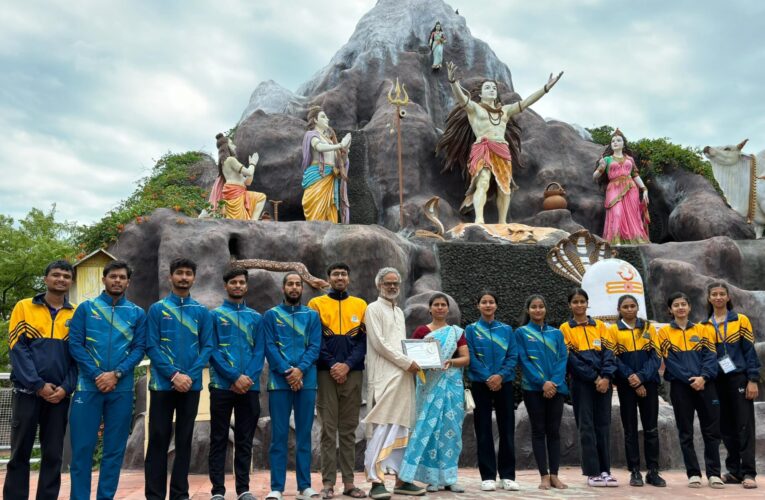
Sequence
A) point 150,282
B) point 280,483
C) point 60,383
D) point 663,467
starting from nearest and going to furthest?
1. point 60,383
2. point 280,483
3. point 663,467
4. point 150,282

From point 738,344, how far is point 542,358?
1.67 meters

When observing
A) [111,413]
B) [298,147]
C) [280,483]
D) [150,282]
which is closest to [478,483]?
[280,483]

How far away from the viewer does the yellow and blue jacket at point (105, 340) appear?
4.46 metres

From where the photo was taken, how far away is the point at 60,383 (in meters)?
4.45

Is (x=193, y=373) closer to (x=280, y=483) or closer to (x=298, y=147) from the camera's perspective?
(x=280, y=483)

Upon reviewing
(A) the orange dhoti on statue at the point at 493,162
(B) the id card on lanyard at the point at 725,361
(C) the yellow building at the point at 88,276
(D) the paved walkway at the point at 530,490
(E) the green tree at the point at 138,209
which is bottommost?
(D) the paved walkway at the point at 530,490

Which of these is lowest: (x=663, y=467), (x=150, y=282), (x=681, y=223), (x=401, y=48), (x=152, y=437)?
(x=663, y=467)

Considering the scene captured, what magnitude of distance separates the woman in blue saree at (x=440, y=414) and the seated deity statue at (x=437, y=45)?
17287 mm

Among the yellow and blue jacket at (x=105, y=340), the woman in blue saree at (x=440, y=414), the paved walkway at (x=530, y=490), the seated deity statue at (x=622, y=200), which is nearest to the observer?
the yellow and blue jacket at (x=105, y=340)

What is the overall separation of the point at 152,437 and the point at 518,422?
4212 mm

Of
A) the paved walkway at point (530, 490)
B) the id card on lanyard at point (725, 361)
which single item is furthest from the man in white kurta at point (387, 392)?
the id card on lanyard at point (725, 361)

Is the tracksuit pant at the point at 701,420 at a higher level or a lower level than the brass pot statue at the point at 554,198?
lower

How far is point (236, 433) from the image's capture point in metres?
4.87

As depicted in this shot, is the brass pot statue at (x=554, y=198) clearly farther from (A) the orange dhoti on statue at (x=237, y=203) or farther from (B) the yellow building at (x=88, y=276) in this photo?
(B) the yellow building at (x=88, y=276)
